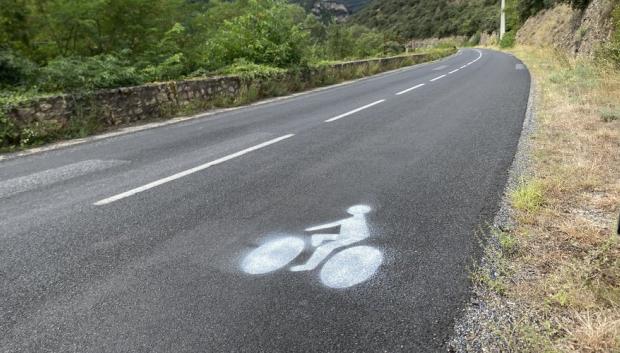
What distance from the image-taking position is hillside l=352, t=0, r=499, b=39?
98.6m

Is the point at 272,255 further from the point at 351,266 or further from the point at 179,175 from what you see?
the point at 179,175

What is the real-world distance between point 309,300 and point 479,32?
335 ft

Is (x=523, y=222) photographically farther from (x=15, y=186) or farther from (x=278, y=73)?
(x=278, y=73)

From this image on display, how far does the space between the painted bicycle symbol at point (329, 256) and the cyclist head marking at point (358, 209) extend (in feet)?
0.88

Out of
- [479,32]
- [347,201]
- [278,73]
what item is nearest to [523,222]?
[347,201]

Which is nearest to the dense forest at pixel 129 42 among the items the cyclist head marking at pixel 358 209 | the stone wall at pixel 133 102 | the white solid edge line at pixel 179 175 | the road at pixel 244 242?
the stone wall at pixel 133 102

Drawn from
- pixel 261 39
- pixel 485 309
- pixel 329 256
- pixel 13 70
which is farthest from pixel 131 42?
pixel 485 309

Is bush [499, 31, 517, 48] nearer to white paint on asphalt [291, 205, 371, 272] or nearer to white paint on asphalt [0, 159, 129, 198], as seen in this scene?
white paint on asphalt [0, 159, 129, 198]

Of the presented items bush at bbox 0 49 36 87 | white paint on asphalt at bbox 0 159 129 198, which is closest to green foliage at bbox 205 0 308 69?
bush at bbox 0 49 36 87

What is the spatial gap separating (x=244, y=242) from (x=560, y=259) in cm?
224

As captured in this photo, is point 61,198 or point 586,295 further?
point 61,198

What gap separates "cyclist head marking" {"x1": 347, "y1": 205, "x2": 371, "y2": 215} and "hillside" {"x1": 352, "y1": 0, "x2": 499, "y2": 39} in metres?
84.6

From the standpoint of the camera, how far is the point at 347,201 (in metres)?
4.04

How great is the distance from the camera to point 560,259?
2.74 metres
